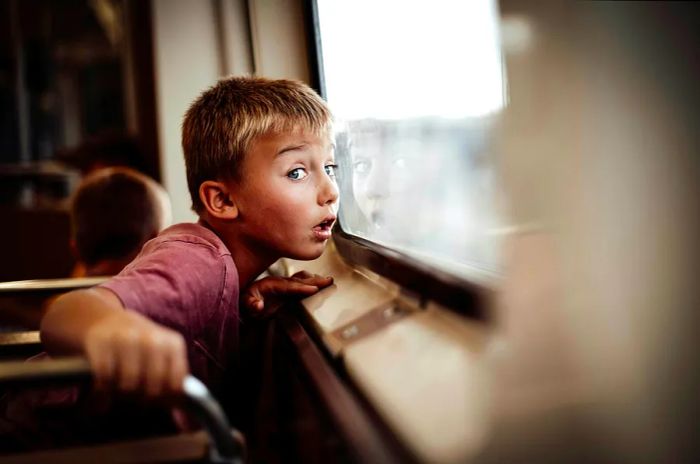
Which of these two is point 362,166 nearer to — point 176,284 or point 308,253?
point 308,253

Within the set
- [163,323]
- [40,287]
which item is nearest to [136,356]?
[163,323]

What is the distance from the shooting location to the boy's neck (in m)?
1.12

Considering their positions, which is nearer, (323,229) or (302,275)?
(323,229)

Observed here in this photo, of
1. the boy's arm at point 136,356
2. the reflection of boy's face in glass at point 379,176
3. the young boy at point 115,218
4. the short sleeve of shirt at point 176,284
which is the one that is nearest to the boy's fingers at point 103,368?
the boy's arm at point 136,356

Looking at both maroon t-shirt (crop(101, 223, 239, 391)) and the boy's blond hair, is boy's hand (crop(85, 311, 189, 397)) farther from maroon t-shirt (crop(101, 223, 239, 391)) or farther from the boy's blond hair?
the boy's blond hair

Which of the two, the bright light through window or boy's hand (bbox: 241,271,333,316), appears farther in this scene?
boy's hand (bbox: 241,271,333,316)

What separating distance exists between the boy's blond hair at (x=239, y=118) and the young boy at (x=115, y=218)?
563 millimetres

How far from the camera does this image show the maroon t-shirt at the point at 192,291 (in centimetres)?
79

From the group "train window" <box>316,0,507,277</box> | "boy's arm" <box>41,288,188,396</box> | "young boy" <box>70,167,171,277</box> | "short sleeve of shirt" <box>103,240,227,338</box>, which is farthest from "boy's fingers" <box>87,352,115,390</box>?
"young boy" <box>70,167,171,277</box>

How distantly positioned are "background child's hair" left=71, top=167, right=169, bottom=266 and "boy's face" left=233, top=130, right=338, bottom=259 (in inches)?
26.2

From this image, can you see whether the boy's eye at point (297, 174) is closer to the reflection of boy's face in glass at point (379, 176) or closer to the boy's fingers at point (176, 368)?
the reflection of boy's face in glass at point (379, 176)

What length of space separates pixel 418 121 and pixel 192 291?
380 millimetres

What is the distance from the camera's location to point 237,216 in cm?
109

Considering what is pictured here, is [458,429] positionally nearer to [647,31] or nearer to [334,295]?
[647,31]
